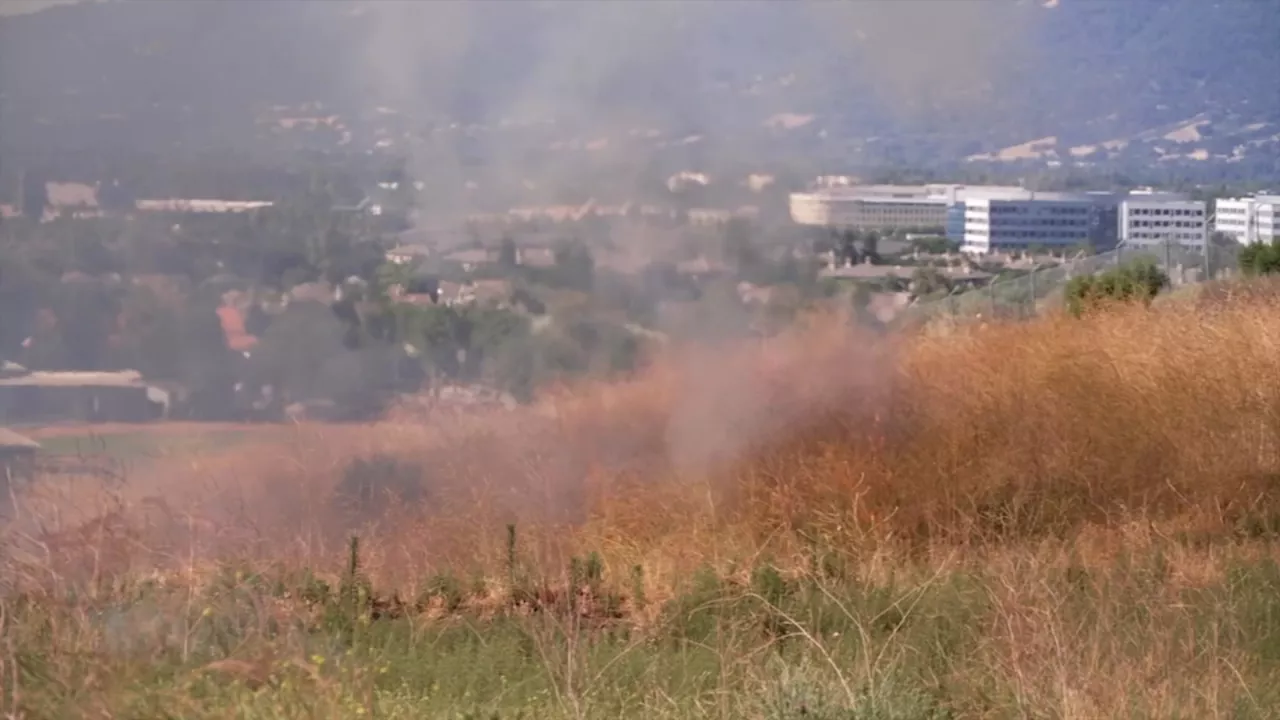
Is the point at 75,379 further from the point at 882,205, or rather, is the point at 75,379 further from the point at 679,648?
the point at 882,205

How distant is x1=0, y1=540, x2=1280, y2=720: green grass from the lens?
5930 mm

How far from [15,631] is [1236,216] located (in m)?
21.3

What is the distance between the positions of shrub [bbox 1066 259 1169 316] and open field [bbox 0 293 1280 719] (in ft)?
7.21

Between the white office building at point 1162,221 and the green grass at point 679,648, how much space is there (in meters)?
10.9

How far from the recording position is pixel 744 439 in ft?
36.5

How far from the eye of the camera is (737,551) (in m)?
9.64

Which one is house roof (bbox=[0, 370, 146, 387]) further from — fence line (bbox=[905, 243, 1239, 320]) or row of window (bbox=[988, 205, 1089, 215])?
row of window (bbox=[988, 205, 1089, 215])

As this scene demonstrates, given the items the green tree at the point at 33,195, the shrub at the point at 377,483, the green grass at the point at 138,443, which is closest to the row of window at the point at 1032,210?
the shrub at the point at 377,483

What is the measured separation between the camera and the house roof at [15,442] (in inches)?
415

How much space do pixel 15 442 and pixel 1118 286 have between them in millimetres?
12112

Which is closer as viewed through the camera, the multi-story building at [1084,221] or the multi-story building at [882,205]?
the multi-story building at [882,205]

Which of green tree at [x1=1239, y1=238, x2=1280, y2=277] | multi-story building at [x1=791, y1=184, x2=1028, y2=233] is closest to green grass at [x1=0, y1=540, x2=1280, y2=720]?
multi-story building at [x1=791, y1=184, x2=1028, y2=233]

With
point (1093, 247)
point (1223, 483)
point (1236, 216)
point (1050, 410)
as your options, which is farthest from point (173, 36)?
point (1236, 216)

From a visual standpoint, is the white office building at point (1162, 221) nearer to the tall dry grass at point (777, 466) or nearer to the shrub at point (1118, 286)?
the shrub at point (1118, 286)
